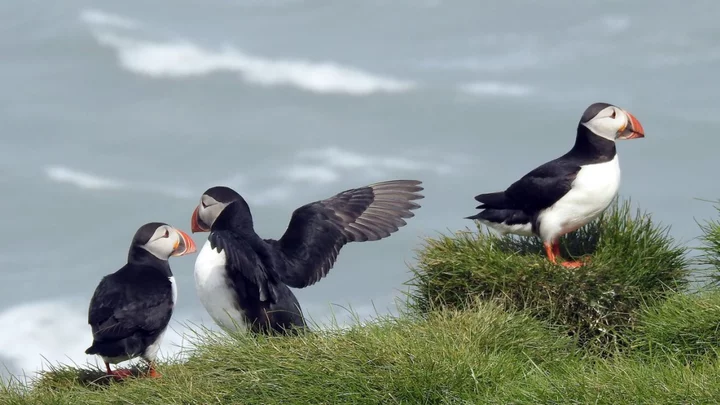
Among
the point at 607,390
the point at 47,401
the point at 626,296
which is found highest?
the point at 47,401

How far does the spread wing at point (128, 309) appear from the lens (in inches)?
290

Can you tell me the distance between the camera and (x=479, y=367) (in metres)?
6.83

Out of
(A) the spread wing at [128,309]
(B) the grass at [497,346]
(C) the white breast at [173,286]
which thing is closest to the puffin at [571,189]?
(B) the grass at [497,346]

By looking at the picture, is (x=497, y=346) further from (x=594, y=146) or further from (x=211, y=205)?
(x=211, y=205)

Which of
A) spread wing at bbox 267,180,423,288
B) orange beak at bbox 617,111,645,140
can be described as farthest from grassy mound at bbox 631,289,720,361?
spread wing at bbox 267,180,423,288

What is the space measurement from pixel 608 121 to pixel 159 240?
11.3 ft

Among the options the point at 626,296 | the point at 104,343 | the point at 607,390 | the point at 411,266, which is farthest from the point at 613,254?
the point at 104,343

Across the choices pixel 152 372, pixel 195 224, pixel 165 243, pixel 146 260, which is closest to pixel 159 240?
pixel 165 243

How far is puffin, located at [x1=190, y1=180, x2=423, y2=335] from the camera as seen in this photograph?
7520 mm

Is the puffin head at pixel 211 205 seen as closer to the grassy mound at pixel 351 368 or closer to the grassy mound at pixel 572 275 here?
the grassy mound at pixel 351 368

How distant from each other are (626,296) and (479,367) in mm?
1830

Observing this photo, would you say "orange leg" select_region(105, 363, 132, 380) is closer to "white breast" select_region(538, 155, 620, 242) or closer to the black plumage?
the black plumage

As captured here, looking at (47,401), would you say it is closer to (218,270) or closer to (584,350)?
(218,270)

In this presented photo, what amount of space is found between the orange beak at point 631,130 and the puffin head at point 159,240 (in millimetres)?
3390
